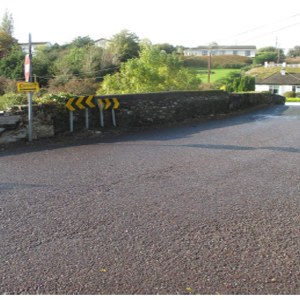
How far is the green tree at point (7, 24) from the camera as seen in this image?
256 ft

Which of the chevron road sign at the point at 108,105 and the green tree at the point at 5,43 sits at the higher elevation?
the green tree at the point at 5,43

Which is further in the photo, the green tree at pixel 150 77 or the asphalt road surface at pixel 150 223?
the green tree at pixel 150 77

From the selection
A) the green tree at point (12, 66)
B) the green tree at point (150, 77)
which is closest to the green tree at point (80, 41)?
the green tree at point (12, 66)

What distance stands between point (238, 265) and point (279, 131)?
29.8 ft

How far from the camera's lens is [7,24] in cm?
7831

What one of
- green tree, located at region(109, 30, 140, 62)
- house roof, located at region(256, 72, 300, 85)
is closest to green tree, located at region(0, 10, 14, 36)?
green tree, located at region(109, 30, 140, 62)

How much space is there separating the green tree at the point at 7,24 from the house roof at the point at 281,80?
54.7m

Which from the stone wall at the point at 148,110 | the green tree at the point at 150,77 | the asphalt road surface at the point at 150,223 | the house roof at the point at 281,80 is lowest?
the asphalt road surface at the point at 150,223

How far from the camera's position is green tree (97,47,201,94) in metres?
27.2

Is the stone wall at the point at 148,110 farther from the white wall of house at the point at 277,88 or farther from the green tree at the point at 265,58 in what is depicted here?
the green tree at the point at 265,58

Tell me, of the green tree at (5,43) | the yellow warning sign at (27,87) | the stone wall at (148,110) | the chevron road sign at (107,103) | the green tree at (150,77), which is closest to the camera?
the yellow warning sign at (27,87)

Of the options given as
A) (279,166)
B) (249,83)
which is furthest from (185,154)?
(249,83)

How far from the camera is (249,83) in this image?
156ft

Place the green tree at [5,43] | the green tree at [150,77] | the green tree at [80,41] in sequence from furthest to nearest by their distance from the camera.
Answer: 1. the green tree at [80,41]
2. the green tree at [5,43]
3. the green tree at [150,77]
